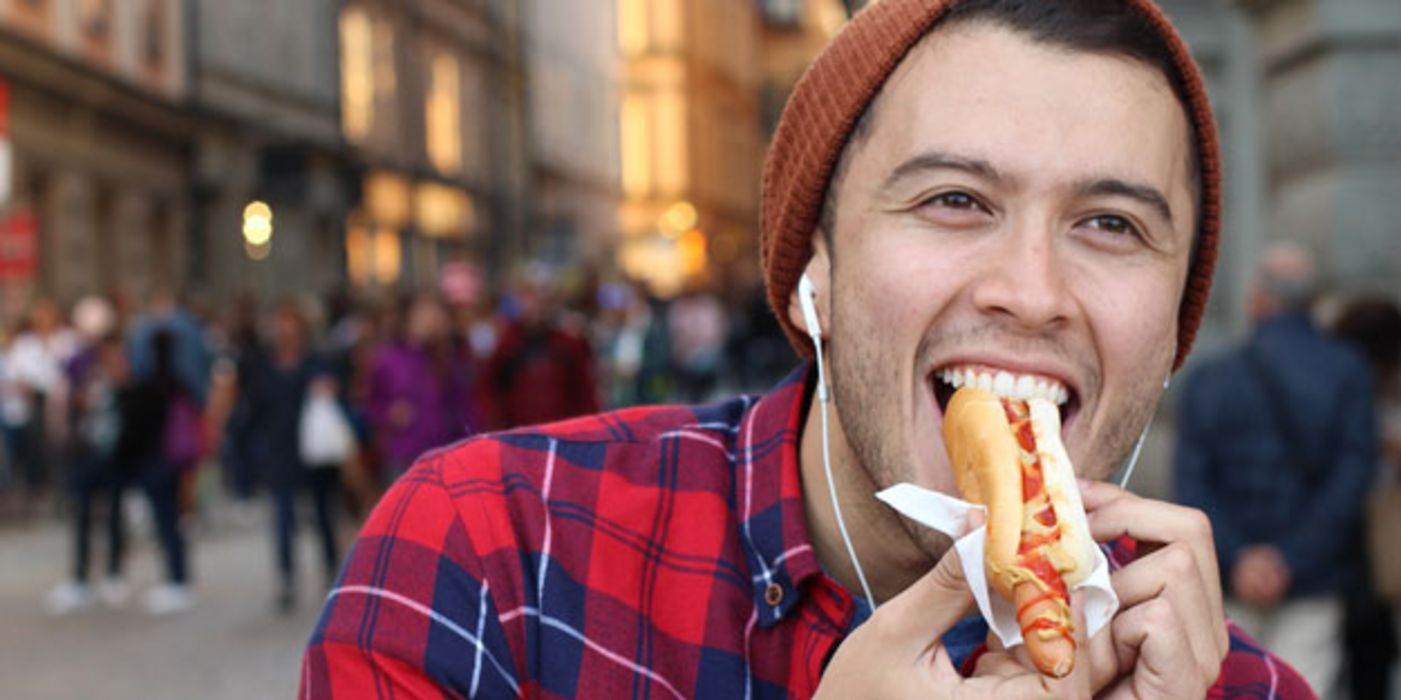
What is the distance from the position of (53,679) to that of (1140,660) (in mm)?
8306

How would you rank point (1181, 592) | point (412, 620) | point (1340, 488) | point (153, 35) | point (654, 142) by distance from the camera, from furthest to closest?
point (654, 142) < point (153, 35) < point (1340, 488) < point (412, 620) < point (1181, 592)

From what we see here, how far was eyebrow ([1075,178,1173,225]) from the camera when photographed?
2.21 m

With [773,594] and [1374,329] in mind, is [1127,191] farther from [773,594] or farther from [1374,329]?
[1374,329]

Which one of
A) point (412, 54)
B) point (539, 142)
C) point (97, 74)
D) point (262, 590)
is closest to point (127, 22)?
point (97, 74)

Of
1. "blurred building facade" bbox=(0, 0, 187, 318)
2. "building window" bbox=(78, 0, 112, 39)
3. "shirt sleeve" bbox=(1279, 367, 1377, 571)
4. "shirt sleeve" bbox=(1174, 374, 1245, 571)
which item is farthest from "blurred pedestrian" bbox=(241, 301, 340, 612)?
"building window" bbox=(78, 0, 112, 39)

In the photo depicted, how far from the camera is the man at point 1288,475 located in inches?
249

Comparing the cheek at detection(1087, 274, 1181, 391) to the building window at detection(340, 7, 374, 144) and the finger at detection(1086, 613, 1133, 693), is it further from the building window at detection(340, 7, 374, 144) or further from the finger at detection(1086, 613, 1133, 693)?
the building window at detection(340, 7, 374, 144)

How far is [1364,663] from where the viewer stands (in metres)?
6.88

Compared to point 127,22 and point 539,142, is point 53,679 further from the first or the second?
point 539,142

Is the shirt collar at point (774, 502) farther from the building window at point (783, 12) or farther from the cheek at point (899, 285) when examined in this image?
the building window at point (783, 12)

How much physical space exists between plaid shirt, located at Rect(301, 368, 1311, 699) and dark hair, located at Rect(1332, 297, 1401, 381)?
5153 mm

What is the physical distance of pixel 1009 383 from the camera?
2.21 meters

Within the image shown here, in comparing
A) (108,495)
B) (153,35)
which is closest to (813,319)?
(108,495)

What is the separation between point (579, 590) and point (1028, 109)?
2.49 feet
